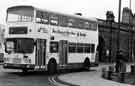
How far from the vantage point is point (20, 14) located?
19344 mm

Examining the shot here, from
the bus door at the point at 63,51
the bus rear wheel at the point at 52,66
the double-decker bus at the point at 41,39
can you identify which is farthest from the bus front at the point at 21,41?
the bus door at the point at 63,51

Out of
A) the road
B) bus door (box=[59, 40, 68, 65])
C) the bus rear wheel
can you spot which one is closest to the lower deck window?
bus door (box=[59, 40, 68, 65])

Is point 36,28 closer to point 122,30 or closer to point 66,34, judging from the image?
point 66,34

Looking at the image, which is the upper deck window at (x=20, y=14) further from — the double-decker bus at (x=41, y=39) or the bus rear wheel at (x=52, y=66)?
the bus rear wheel at (x=52, y=66)

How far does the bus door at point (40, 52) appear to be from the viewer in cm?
1923

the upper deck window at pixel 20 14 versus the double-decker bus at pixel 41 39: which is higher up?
the upper deck window at pixel 20 14

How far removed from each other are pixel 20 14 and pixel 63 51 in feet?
14.1

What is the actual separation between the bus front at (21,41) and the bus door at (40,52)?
47cm

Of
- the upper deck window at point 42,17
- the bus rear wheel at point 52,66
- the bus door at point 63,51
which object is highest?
the upper deck window at point 42,17

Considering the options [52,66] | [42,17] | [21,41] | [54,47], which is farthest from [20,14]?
[52,66]

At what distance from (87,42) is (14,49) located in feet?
24.7

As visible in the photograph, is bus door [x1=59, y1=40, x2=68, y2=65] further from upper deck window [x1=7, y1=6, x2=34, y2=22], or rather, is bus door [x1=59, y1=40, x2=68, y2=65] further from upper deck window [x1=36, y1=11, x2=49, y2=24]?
upper deck window [x1=7, y1=6, x2=34, y2=22]

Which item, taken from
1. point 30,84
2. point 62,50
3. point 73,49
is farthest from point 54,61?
point 30,84

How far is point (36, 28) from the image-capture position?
19.2 meters
